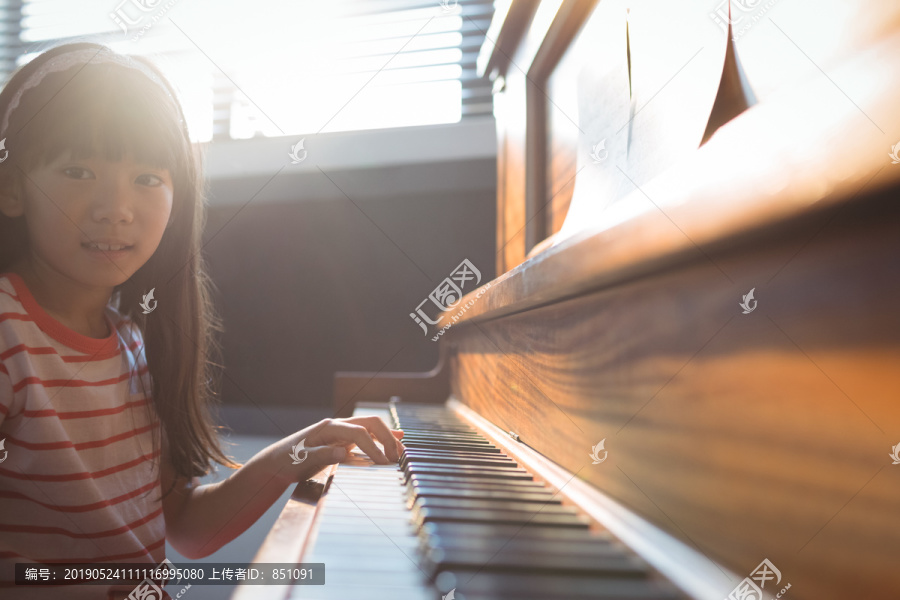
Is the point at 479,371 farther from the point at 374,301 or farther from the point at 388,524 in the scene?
the point at 374,301

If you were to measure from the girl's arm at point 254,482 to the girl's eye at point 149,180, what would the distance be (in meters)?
0.50

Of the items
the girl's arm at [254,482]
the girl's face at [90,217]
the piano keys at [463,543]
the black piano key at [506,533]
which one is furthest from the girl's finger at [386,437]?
the girl's face at [90,217]

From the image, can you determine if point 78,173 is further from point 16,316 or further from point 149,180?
point 16,316

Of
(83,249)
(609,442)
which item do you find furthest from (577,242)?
(83,249)

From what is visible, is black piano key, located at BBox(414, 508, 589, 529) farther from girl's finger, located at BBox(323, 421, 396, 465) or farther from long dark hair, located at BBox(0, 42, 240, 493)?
long dark hair, located at BBox(0, 42, 240, 493)

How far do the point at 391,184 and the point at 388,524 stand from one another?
9.26 feet

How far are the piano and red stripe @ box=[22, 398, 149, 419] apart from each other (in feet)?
1.46

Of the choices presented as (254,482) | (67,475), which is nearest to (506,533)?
(254,482)

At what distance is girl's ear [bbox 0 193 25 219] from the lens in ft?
3.27

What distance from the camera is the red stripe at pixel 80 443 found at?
3.01ft

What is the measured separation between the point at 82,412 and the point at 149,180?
41 cm

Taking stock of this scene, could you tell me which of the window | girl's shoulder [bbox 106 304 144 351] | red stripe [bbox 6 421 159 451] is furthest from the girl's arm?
the window

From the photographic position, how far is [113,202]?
0.96m

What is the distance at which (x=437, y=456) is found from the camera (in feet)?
3.01
